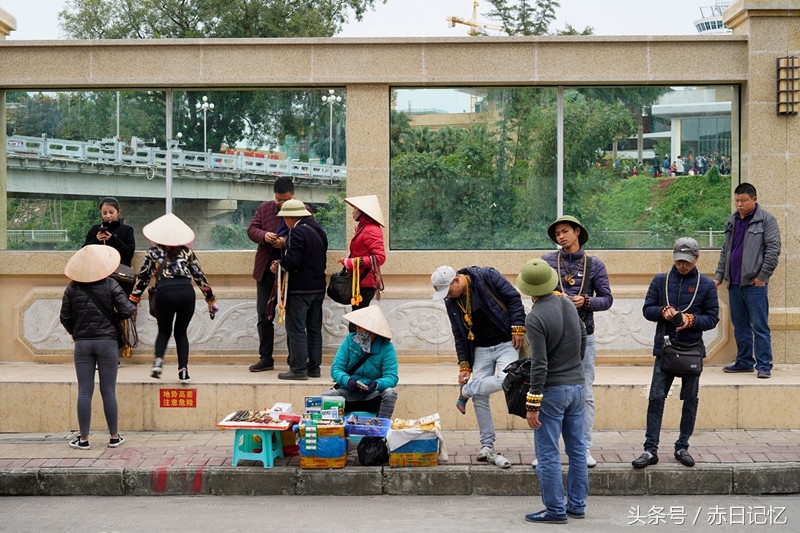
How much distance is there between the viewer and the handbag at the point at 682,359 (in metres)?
8.17

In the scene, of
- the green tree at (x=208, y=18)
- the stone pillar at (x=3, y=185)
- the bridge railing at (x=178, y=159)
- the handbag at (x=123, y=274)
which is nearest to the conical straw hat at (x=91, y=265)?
the handbag at (x=123, y=274)

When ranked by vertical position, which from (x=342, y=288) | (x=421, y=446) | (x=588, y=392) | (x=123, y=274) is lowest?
(x=421, y=446)

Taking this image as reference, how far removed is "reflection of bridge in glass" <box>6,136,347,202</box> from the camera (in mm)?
11695

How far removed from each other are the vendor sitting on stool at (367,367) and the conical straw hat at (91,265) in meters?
2.16

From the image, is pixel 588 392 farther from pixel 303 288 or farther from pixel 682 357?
pixel 303 288

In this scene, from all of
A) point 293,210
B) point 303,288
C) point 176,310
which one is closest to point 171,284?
point 176,310

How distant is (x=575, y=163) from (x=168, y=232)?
4.61m

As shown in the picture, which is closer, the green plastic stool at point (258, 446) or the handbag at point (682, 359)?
the handbag at point (682, 359)

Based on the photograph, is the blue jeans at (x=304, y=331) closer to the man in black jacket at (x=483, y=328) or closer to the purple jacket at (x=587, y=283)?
Answer: the man in black jacket at (x=483, y=328)

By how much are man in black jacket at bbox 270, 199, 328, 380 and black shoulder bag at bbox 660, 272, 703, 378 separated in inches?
144

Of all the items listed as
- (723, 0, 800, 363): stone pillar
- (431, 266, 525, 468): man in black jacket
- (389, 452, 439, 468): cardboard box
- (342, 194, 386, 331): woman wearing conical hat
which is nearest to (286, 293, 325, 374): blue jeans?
(342, 194, 386, 331): woman wearing conical hat

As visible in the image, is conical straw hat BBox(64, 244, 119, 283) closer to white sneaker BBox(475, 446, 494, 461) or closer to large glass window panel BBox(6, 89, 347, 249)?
large glass window panel BBox(6, 89, 347, 249)

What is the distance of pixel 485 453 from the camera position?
847cm

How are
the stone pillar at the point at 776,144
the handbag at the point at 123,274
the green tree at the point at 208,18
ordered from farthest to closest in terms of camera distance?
the green tree at the point at 208,18 → the stone pillar at the point at 776,144 → the handbag at the point at 123,274
